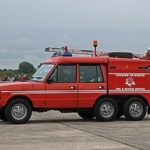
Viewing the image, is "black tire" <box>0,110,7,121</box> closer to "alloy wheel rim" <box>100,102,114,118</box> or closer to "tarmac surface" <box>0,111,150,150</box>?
"tarmac surface" <box>0,111,150,150</box>

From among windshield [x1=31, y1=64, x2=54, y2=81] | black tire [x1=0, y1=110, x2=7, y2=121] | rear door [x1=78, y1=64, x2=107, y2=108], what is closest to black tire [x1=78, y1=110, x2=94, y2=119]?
rear door [x1=78, y1=64, x2=107, y2=108]

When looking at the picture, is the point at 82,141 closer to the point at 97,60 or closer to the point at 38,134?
the point at 38,134

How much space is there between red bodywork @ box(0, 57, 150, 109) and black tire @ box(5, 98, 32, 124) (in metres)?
0.17

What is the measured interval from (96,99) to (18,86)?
2604 mm

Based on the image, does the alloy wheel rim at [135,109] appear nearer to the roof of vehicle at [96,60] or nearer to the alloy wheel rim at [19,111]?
the roof of vehicle at [96,60]

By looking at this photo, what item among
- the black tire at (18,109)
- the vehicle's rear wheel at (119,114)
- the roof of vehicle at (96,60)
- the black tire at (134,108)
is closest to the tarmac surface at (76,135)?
the black tire at (18,109)

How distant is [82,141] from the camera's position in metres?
12.2

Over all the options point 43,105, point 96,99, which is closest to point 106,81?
point 96,99

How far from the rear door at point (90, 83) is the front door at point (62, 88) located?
0.70ft

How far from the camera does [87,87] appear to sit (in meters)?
17.3

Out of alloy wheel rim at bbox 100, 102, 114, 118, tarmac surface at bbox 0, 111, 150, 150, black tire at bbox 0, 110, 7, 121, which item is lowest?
tarmac surface at bbox 0, 111, 150, 150

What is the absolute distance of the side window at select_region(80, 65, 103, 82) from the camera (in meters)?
17.4

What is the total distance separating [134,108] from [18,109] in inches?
156

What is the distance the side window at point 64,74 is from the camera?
17031 mm
